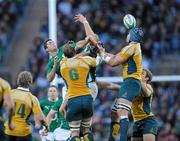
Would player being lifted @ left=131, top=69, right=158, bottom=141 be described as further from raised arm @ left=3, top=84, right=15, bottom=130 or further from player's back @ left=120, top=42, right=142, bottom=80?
raised arm @ left=3, top=84, right=15, bottom=130

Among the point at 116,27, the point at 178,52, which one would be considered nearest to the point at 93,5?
the point at 116,27

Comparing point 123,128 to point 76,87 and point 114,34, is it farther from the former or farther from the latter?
point 114,34

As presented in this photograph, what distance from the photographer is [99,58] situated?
14.4 m

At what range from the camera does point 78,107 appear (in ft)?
45.2

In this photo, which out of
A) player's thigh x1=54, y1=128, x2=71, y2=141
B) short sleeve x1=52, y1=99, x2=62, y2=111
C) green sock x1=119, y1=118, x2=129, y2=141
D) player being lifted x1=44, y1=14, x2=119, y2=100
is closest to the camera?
green sock x1=119, y1=118, x2=129, y2=141

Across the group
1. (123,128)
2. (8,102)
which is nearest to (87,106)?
(123,128)

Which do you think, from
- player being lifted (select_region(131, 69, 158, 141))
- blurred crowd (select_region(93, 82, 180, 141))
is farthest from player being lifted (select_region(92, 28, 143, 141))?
blurred crowd (select_region(93, 82, 180, 141))

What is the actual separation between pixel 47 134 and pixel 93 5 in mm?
10565

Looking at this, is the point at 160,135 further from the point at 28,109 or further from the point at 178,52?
the point at 28,109

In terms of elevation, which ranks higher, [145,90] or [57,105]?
[145,90]

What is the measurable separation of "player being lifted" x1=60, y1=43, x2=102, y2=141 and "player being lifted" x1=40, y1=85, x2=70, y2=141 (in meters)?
1.48

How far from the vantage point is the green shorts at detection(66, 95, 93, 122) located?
13789 mm

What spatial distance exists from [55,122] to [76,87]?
87.5 inches

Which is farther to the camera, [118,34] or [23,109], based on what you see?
[118,34]
